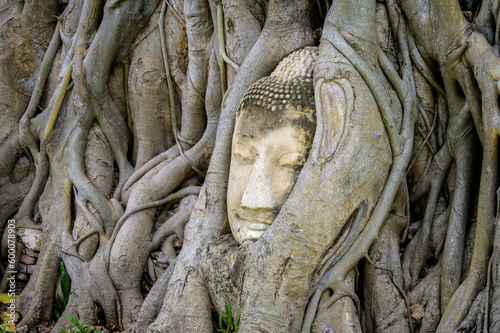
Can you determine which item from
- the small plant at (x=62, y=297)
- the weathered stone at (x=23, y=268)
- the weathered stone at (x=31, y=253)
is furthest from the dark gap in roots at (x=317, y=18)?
the weathered stone at (x=23, y=268)

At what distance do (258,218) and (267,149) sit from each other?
40 cm

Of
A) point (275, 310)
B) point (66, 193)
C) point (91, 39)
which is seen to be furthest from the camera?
point (91, 39)

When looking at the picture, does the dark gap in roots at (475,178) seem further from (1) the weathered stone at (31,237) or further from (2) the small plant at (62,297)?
(1) the weathered stone at (31,237)

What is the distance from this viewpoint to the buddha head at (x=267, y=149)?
9.48ft

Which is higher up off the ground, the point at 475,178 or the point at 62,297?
the point at 475,178

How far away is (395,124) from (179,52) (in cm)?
217

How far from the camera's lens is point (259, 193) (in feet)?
9.41

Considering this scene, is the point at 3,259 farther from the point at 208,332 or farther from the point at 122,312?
the point at 208,332

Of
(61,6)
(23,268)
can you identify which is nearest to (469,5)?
(61,6)

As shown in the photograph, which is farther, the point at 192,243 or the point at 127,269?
the point at 127,269

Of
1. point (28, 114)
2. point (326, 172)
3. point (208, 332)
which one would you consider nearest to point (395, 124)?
point (326, 172)

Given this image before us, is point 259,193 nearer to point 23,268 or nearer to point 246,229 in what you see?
point 246,229

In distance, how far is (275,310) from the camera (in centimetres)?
269

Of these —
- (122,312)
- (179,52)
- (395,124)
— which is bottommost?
(122,312)
